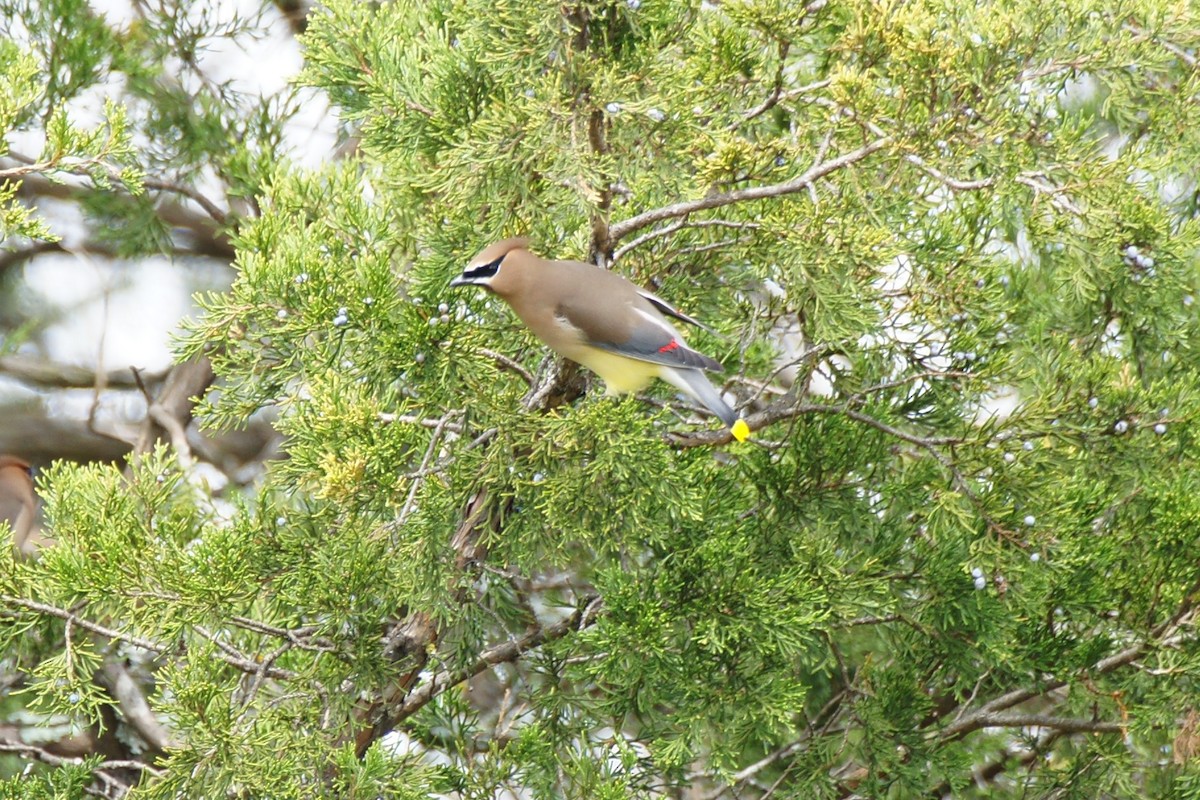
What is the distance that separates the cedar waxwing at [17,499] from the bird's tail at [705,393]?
2975 millimetres

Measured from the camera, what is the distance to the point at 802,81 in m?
3.48

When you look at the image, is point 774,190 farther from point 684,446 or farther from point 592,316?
point 684,446

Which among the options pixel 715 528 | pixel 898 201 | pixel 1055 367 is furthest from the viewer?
pixel 1055 367

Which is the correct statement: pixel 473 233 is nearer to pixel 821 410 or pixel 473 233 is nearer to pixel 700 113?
pixel 700 113

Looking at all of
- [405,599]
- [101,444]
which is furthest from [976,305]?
[101,444]

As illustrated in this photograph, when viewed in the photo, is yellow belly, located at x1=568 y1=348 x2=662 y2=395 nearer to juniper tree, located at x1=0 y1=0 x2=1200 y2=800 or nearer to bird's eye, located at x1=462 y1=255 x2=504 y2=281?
juniper tree, located at x1=0 y1=0 x2=1200 y2=800

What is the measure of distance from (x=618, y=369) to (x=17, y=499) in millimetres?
3096

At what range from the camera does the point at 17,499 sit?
→ 5152 millimetres

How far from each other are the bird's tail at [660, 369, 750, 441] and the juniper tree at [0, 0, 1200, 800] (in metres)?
0.07

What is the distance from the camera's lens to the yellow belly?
2.74 m

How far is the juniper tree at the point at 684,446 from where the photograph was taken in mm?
2562

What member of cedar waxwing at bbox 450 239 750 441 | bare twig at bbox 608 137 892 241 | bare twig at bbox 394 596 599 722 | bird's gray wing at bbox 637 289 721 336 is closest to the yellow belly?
cedar waxwing at bbox 450 239 750 441

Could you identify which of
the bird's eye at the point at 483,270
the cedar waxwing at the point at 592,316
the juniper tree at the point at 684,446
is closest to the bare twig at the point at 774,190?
the juniper tree at the point at 684,446

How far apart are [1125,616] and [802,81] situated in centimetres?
137
